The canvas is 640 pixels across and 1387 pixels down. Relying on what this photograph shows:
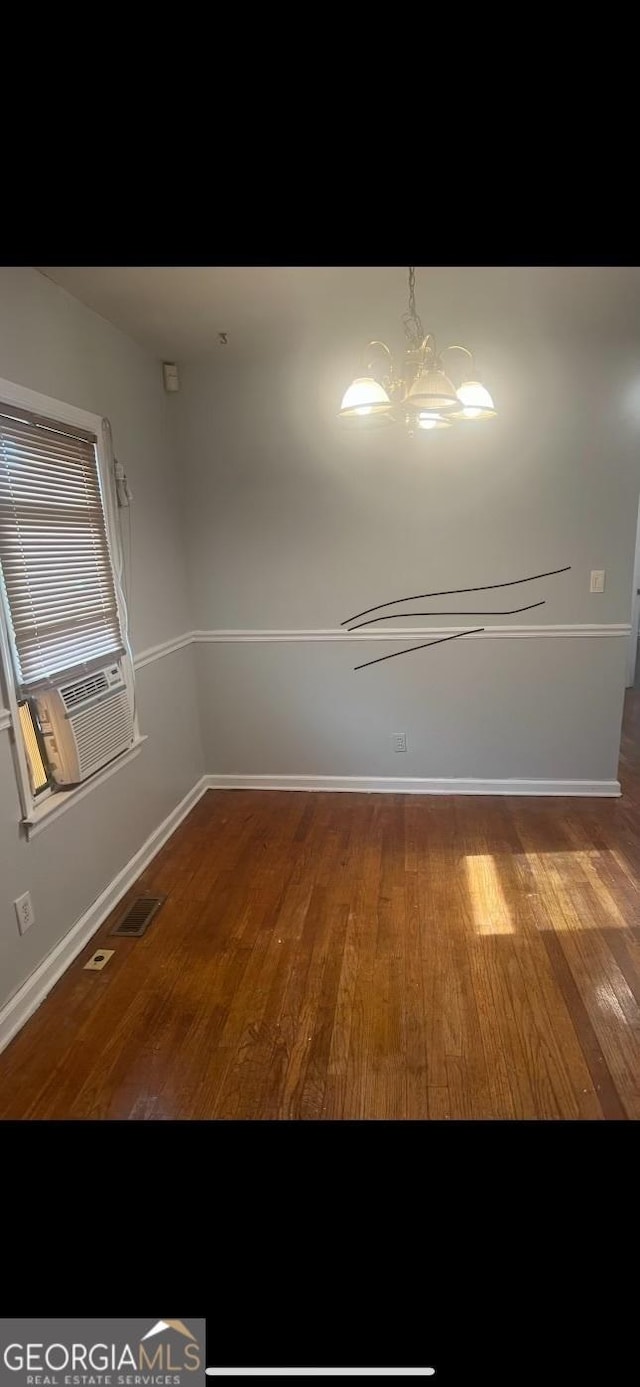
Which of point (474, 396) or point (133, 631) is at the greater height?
point (474, 396)

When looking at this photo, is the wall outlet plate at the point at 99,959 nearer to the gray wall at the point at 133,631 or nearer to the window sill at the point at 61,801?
the gray wall at the point at 133,631

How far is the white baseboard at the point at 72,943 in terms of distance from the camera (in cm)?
189

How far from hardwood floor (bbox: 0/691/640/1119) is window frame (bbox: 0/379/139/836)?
573mm

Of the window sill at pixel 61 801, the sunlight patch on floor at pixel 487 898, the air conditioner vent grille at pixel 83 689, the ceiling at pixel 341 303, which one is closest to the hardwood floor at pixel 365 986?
the sunlight patch on floor at pixel 487 898

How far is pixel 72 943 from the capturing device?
7.29 feet

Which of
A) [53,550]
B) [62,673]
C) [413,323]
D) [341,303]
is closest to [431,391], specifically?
[341,303]

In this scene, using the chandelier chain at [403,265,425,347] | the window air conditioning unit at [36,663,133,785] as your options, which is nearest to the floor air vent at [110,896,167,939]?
the window air conditioning unit at [36,663,133,785]

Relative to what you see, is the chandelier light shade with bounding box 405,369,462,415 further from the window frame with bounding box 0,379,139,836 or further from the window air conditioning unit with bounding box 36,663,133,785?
the window air conditioning unit with bounding box 36,663,133,785

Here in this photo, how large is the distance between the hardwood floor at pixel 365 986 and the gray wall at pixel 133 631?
0.23 meters

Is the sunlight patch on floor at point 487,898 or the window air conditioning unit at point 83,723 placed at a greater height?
the window air conditioning unit at point 83,723

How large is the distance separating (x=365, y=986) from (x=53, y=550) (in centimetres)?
180

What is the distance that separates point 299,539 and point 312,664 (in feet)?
2.19

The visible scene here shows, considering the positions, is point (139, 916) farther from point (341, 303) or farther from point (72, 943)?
point (341, 303)
